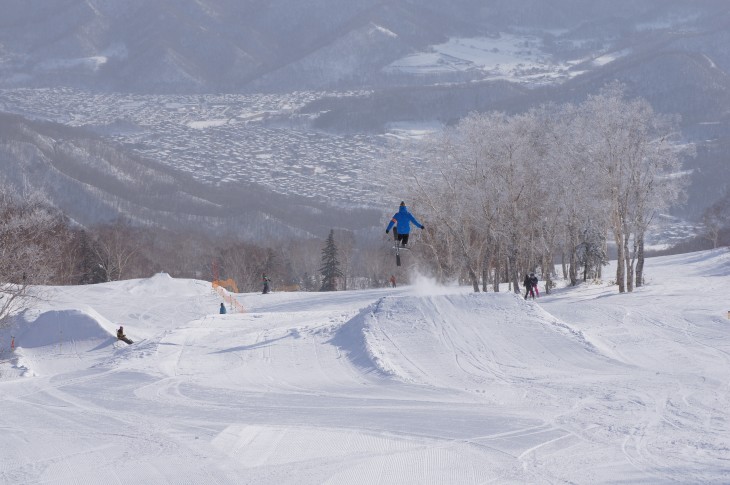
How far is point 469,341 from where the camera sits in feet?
77.4

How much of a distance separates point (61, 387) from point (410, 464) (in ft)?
39.6

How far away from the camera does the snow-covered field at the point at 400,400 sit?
12.3 m

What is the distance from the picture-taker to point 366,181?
52.0m

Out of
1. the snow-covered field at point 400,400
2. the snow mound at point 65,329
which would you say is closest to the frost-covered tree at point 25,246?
the snow mound at point 65,329

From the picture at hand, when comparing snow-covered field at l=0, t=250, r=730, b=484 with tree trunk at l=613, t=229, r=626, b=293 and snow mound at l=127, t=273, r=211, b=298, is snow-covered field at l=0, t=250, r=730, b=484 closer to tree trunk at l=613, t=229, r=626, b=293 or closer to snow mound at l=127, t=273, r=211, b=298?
tree trunk at l=613, t=229, r=626, b=293

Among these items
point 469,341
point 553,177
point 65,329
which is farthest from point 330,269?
point 469,341

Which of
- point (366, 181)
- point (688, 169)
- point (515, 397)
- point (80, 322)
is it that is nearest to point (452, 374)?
point (515, 397)

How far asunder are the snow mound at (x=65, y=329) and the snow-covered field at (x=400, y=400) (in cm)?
390

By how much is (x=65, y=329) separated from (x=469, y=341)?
78.0 ft

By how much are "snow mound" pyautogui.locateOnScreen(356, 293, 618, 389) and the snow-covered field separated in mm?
82

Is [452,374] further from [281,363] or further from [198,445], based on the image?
[198,445]

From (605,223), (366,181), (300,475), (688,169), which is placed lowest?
(300,475)

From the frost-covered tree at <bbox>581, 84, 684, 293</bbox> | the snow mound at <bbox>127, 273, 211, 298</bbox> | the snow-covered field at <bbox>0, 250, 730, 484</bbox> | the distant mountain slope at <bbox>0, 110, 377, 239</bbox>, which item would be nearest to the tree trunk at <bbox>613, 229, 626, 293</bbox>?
the frost-covered tree at <bbox>581, 84, 684, 293</bbox>

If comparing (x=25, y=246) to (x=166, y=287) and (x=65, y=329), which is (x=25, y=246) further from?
(x=166, y=287)
